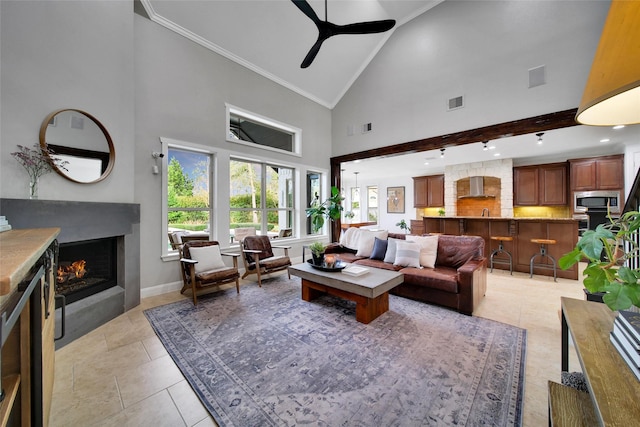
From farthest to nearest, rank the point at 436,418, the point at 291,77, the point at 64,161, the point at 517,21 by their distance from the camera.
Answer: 1. the point at 291,77
2. the point at 517,21
3. the point at 64,161
4. the point at 436,418

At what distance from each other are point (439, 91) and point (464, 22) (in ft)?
3.76

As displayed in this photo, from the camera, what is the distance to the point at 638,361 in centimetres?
79

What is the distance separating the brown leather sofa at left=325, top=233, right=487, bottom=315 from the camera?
2.87m

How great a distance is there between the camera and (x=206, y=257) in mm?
3611

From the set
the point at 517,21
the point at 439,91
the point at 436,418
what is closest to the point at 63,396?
the point at 436,418

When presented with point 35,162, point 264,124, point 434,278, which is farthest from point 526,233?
point 35,162

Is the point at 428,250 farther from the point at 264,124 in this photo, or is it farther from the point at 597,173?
the point at 597,173

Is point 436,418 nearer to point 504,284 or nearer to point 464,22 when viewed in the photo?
point 504,284

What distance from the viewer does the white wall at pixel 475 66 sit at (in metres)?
3.41

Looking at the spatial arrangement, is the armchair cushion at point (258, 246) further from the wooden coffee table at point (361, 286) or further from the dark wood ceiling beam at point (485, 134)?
the dark wood ceiling beam at point (485, 134)

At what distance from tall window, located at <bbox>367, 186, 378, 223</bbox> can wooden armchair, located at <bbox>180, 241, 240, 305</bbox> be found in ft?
26.1

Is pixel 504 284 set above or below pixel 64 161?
below

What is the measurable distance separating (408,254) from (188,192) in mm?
3704

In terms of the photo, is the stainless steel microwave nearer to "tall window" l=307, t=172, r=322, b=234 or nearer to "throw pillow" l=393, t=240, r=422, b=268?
"throw pillow" l=393, t=240, r=422, b=268
